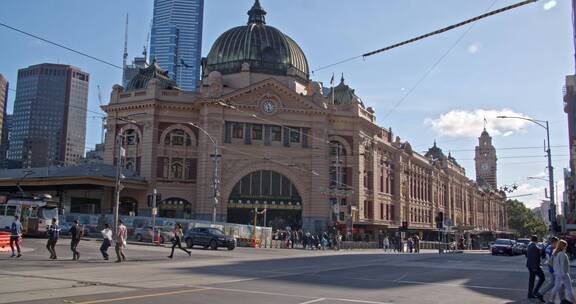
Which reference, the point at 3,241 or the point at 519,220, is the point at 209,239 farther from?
the point at 519,220

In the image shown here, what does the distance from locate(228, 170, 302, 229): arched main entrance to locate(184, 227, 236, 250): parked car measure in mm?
23078

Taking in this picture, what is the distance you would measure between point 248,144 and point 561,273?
171 ft

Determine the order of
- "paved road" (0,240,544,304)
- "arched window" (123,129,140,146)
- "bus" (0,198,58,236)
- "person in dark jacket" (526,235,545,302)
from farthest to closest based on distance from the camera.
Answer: "arched window" (123,129,140,146) < "bus" (0,198,58,236) < "person in dark jacket" (526,235,545,302) < "paved road" (0,240,544,304)

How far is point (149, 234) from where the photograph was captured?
4522 centimetres

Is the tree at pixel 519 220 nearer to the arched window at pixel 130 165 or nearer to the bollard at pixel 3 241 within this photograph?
the arched window at pixel 130 165

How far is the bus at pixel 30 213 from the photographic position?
143ft

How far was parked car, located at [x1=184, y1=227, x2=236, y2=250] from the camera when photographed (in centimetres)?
3934

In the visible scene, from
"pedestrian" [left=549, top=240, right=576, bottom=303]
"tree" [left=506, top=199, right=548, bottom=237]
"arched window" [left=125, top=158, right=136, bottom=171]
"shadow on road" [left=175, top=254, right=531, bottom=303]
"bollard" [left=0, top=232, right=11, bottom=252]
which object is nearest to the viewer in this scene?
"pedestrian" [left=549, top=240, right=576, bottom=303]

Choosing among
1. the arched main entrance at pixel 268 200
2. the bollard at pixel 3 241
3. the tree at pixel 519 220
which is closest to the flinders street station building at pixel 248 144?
the arched main entrance at pixel 268 200

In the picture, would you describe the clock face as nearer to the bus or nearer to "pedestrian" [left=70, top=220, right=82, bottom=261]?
the bus

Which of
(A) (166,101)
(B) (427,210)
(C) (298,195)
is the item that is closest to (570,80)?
(B) (427,210)

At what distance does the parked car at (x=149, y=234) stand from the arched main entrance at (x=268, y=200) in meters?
17.5

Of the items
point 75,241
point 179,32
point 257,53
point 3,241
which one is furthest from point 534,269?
point 179,32

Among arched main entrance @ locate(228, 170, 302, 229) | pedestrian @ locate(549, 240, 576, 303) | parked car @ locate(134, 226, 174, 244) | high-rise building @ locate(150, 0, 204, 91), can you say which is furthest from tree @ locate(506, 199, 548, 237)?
pedestrian @ locate(549, 240, 576, 303)
